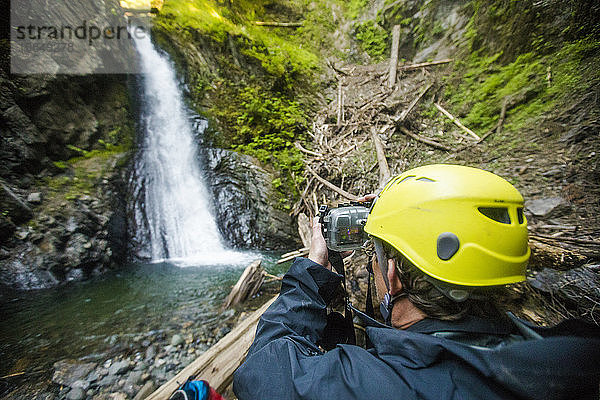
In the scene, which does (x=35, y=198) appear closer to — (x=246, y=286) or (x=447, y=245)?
(x=246, y=286)

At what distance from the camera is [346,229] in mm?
1578

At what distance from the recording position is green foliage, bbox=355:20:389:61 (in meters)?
11.6

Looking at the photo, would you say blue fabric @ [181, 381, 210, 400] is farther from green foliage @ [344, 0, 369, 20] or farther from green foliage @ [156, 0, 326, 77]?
green foliage @ [344, 0, 369, 20]

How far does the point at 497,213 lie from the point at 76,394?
417cm

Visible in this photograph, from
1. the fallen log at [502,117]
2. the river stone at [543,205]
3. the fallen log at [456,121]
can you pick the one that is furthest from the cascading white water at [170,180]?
the fallen log at [502,117]

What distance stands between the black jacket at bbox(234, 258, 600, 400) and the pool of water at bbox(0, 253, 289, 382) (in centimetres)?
276

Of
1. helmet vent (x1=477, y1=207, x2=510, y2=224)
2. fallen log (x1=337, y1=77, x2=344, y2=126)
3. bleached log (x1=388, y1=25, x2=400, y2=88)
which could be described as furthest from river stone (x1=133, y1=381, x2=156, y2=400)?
bleached log (x1=388, y1=25, x2=400, y2=88)

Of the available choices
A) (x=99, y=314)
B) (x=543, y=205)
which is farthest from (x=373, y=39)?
(x=99, y=314)

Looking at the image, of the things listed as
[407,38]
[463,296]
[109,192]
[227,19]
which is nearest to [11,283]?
[109,192]

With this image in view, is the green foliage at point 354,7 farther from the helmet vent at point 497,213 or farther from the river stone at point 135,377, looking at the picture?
the river stone at point 135,377

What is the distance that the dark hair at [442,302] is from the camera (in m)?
1.05

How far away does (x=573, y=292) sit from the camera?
179 centimetres

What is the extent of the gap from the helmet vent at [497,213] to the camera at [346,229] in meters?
0.70

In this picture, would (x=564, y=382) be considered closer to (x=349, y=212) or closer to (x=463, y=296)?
(x=463, y=296)
